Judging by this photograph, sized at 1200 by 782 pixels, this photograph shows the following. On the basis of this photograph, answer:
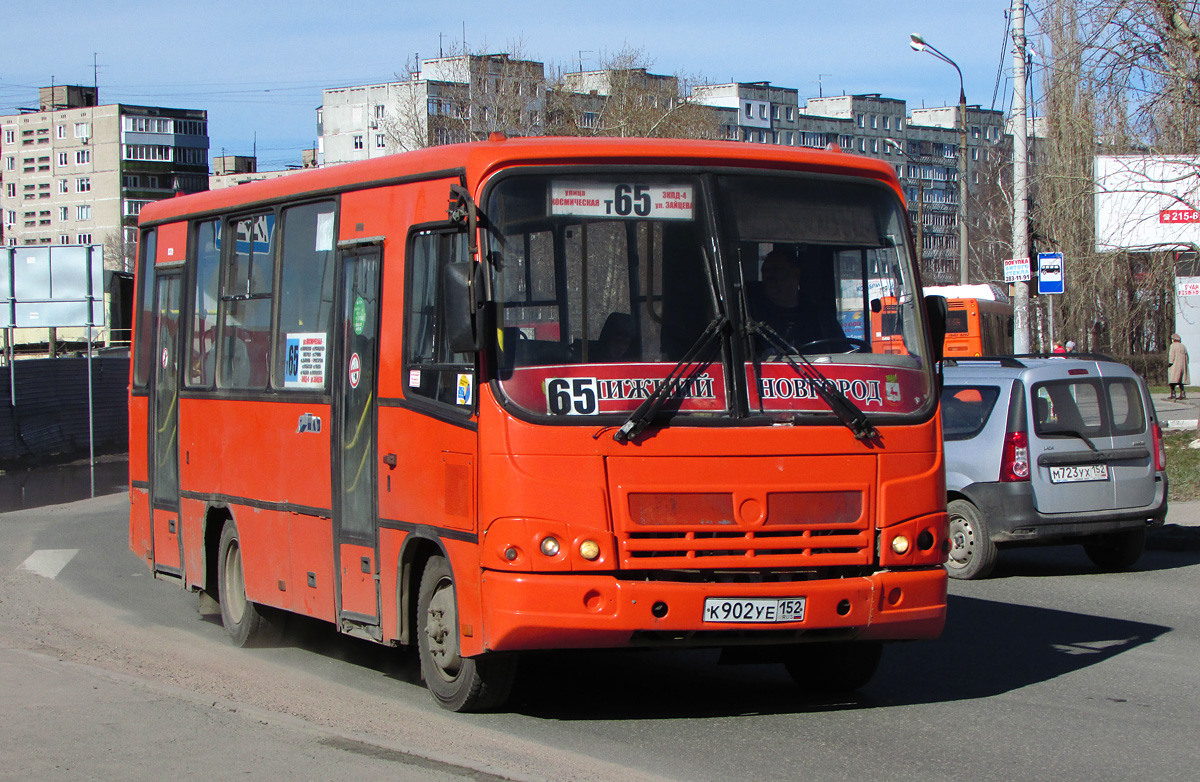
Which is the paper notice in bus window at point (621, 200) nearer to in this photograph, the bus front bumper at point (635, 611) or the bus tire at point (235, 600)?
the bus front bumper at point (635, 611)

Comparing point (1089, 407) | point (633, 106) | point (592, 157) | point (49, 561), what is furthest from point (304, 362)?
point (633, 106)

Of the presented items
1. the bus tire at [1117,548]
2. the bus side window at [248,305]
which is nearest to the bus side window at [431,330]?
the bus side window at [248,305]

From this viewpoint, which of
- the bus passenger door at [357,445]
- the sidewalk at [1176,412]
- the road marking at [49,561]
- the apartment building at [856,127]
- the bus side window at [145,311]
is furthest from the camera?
the apartment building at [856,127]

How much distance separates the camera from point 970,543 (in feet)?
41.0

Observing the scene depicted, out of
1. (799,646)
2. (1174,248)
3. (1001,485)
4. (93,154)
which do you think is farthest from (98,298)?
(93,154)

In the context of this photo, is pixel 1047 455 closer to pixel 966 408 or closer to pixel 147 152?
pixel 966 408

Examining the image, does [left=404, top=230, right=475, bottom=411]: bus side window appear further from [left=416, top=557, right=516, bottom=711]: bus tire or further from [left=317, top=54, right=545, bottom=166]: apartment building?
[left=317, top=54, right=545, bottom=166]: apartment building

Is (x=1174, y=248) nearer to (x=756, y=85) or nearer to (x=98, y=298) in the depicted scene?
(x=98, y=298)

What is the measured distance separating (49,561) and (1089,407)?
393 inches

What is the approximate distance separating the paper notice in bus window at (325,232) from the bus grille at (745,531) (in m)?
3.07

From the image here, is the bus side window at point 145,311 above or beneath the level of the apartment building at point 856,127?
beneath

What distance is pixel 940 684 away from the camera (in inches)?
329

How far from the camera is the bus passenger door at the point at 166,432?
1132cm

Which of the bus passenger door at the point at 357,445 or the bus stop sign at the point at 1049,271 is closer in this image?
the bus passenger door at the point at 357,445
